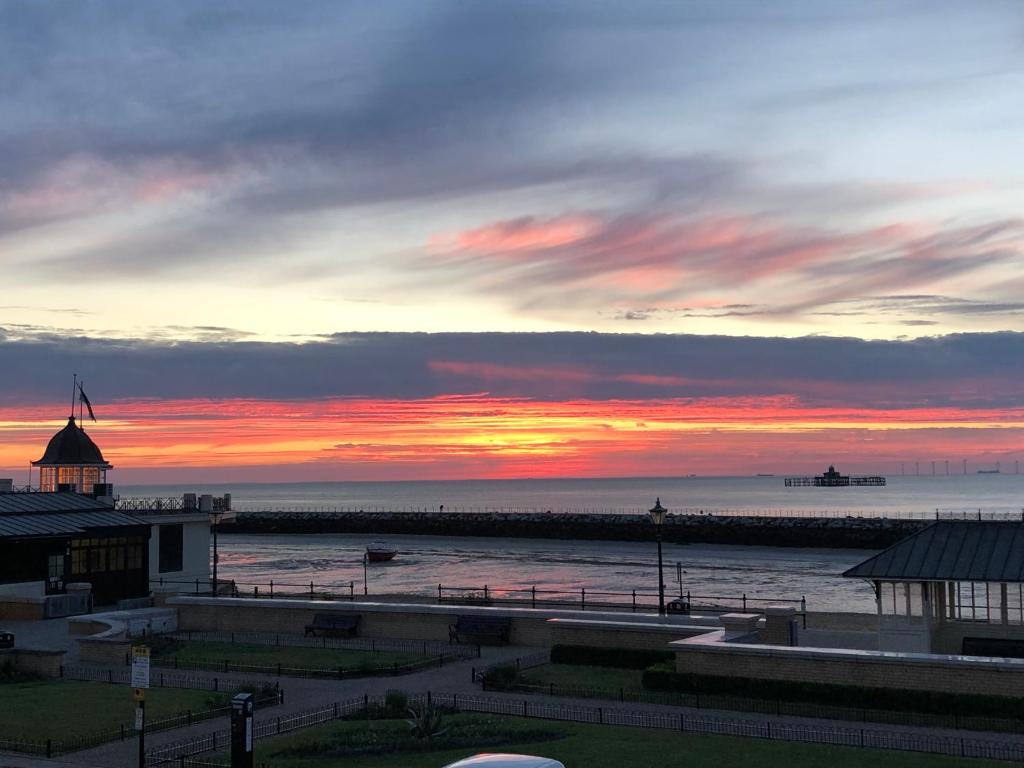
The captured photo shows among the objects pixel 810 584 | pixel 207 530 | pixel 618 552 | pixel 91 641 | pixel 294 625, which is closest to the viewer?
pixel 91 641

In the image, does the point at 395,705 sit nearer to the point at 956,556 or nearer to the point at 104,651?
the point at 104,651

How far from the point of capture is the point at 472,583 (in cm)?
9531

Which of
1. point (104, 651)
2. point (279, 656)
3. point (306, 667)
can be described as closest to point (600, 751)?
point (306, 667)

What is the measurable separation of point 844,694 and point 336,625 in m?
19.5

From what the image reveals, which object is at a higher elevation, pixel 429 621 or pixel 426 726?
pixel 429 621

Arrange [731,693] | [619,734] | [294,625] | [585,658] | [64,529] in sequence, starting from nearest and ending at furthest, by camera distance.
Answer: [619,734] → [731,693] → [585,658] → [294,625] → [64,529]

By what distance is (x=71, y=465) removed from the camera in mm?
61219

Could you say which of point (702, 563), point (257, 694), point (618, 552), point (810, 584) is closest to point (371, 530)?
point (618, 552)

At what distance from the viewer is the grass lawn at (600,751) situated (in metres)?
22.4

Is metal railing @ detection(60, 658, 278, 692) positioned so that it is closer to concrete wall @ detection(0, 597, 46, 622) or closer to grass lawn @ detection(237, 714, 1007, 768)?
grass lawn @ detection(237, 714, 1007, 768)

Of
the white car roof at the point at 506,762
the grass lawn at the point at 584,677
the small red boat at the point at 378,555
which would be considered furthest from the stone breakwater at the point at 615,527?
the white car roof at the point at 506,762

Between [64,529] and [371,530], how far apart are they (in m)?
128

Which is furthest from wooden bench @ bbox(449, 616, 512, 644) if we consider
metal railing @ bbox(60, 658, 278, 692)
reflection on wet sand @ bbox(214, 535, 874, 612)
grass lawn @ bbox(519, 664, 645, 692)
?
reflection on wet sand @ bbox(214, 535, 874, 612)

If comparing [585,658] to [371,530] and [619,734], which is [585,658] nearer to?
[619,734]
